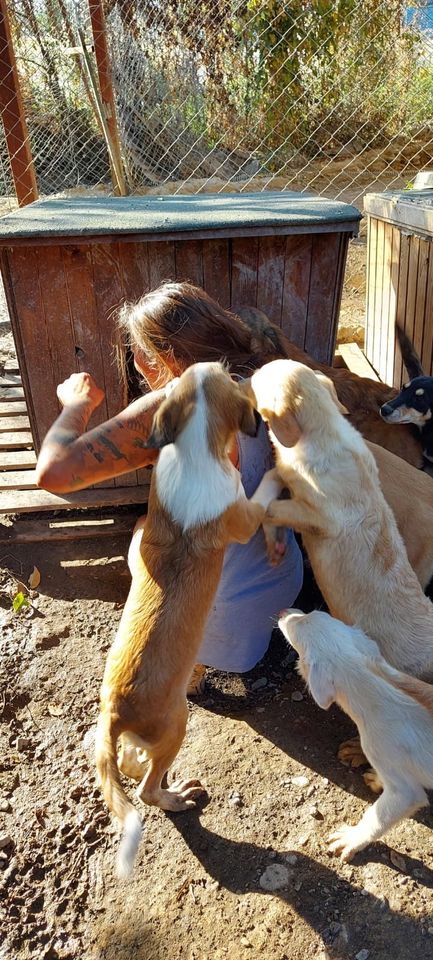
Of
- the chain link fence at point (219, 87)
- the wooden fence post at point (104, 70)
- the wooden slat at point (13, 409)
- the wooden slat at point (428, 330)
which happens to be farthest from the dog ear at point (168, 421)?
the chain link fence at point (219, 87)

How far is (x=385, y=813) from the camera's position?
2357 mm

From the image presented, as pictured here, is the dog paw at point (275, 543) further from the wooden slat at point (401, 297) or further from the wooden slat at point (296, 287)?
the wooden slat at point (401, 297)

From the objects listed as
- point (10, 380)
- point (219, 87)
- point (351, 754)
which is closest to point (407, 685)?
point (351, 754)

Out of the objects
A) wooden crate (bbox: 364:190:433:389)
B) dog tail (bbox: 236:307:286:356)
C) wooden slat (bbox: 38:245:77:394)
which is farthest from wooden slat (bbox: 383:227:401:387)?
wooden slat (bbox: 38:245:77:394)

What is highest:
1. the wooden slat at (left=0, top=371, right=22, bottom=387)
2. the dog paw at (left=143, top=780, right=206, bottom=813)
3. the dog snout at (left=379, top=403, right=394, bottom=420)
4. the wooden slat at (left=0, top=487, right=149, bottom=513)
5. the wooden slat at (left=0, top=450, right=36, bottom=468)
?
the dog snout at (left=379, top=403, right=394, bottom=420)

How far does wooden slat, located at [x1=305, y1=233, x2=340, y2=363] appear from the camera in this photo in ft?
12.2

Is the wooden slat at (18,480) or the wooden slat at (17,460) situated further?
the wooden slat at (17,460)

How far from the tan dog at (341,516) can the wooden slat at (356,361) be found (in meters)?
2.70

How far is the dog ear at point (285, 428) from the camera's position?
2.60m

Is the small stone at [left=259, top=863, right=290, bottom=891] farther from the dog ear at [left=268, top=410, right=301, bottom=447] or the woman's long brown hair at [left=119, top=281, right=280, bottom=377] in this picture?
the woman's long brown hair at [left=119, top=281, right=280, bottom=377]

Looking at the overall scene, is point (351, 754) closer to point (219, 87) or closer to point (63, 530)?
point (63, 530)

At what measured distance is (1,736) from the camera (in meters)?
3.24

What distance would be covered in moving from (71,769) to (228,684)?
34.9 inches

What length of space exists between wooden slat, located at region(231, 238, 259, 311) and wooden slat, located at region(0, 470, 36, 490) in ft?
5.88
